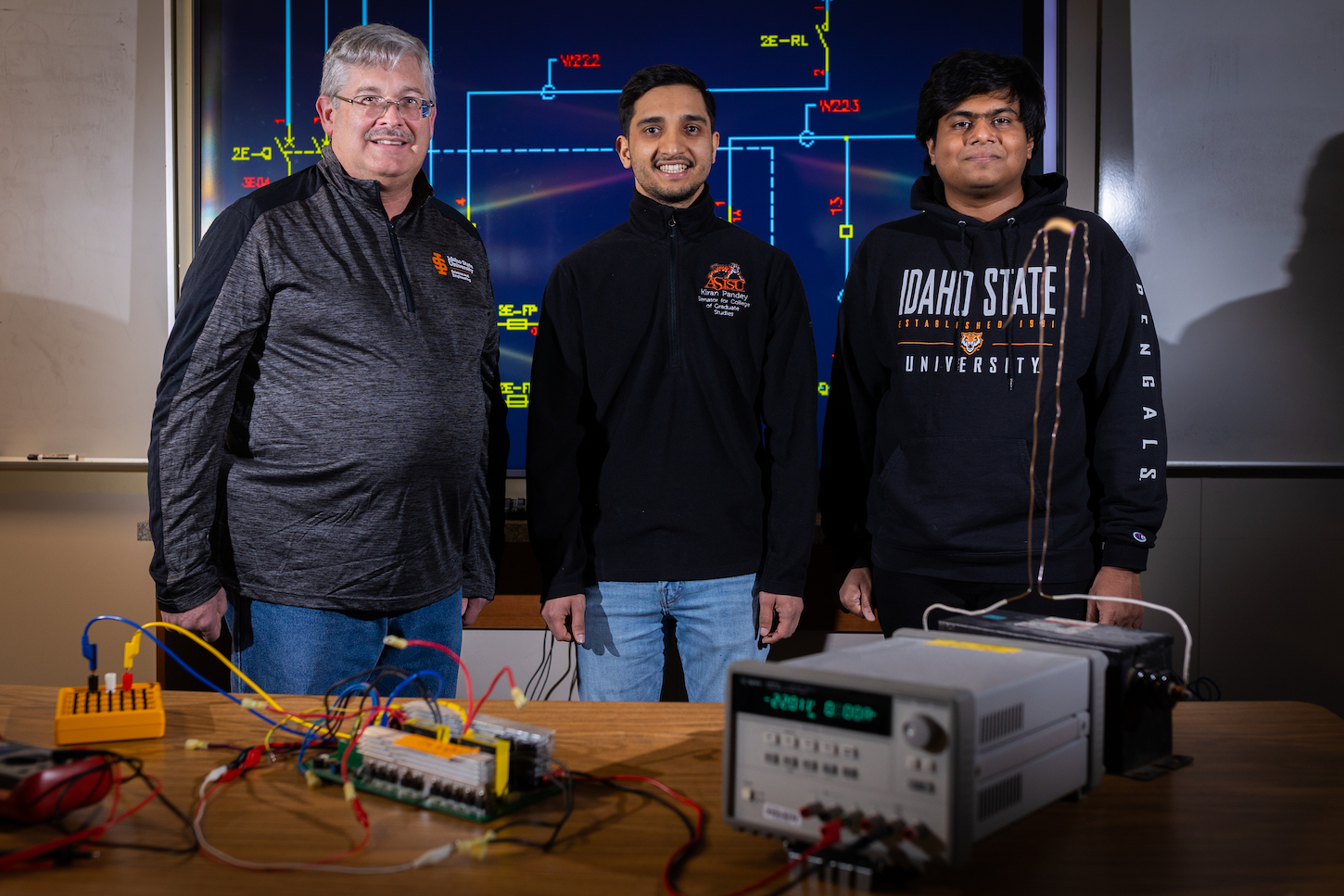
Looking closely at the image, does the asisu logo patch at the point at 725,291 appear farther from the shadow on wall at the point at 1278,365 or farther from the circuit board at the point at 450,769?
the shadow on wall at the point at 1278,365

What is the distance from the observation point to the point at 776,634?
6.39ft

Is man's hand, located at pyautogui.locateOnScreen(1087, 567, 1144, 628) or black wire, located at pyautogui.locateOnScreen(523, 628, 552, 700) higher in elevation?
man's hand, located at pyautogui.locateOnScreen(1087, 567, 1144, 628)

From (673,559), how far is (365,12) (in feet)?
6.35

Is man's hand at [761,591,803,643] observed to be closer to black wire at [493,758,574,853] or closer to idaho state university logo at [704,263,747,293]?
idaho state university logo at [704,263,747,293]

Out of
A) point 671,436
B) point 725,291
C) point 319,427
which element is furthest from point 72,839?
point 725,291

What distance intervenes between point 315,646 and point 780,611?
88cm

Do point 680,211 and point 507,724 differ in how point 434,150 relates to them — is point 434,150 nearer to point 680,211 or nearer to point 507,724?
point 680,211

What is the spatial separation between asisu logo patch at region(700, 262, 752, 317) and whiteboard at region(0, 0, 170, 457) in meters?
1.82

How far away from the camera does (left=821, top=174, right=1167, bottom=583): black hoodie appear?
5.90 ft

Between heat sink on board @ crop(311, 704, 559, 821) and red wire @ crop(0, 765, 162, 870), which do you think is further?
heat sink on board @ crop(311, 704, 559, 821)

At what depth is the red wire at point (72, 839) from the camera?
901 millimetres

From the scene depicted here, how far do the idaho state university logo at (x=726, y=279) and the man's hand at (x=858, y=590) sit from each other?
0.64 metres

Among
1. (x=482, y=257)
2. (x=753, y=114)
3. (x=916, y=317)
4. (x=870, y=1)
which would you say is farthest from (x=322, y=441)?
(x=870, y=1)

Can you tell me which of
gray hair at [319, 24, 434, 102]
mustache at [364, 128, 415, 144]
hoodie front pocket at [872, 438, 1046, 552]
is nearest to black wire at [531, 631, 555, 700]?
hoodie front pocket at [872, 438, 1046, 552]
